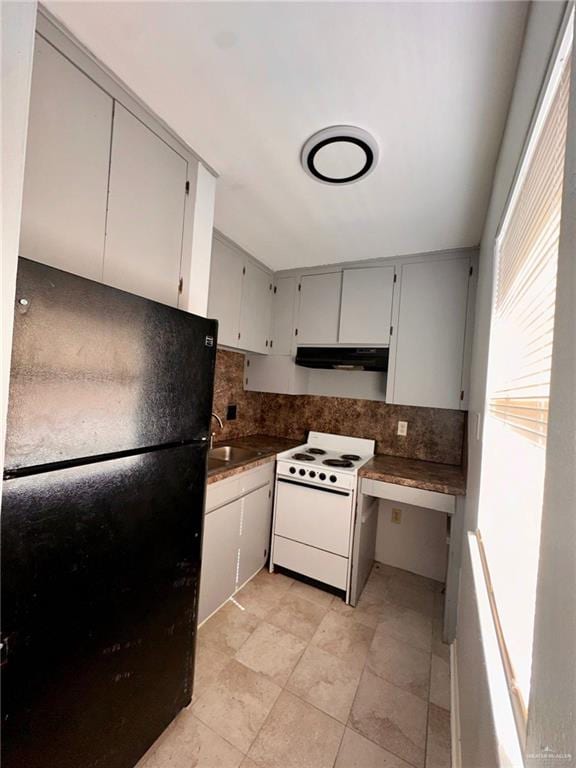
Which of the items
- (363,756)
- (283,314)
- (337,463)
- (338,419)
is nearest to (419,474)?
(337,463)

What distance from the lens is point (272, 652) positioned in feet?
5.52

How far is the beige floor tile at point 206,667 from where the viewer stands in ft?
4.81

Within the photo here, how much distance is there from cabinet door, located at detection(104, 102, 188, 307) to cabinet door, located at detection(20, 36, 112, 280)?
1.5 inches

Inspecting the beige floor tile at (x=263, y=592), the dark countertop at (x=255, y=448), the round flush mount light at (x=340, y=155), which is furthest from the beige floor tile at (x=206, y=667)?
the round flush mount light at (x=340, y=155)

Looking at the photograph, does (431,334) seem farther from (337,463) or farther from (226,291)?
(226,291)

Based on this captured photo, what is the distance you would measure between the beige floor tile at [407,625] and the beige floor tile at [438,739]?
37 centimetres

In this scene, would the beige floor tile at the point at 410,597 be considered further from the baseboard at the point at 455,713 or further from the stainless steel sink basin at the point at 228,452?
the stainless steel sink basin at the point at 228,452

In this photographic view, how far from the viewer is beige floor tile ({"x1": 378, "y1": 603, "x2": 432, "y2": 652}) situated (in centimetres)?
181

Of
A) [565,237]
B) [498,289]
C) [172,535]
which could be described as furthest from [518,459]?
[172,535]

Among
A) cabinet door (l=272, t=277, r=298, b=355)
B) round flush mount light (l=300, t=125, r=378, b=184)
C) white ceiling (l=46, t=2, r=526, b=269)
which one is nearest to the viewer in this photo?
white ceiling (l=46, t=2, r=526, b=269)

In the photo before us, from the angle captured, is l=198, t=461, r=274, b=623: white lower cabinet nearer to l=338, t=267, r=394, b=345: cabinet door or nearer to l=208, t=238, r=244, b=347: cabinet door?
l=208, t=238, r=244, b=347: cabinet door

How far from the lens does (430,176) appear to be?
1.47m

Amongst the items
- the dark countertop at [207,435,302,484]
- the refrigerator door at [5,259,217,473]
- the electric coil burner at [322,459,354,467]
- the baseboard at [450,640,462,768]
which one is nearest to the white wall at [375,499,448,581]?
the electric coil burner at [322,459,354,467]

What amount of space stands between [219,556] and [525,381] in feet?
6.16
